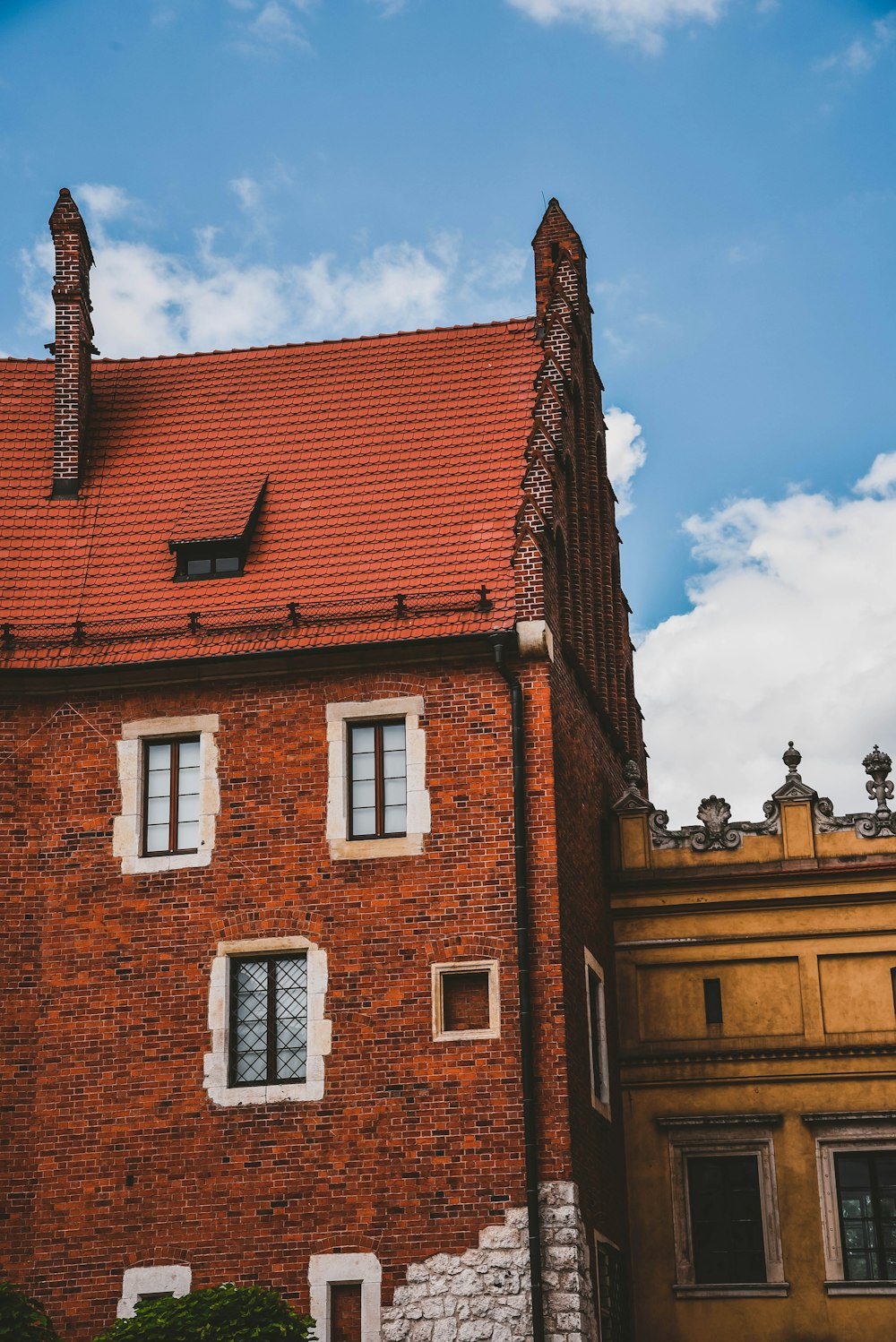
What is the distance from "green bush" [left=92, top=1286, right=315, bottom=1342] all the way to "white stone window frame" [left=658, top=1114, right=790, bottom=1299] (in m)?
6.87

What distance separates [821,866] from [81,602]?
10.2m

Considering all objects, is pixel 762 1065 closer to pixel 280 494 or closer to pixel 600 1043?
pixel 600 1043

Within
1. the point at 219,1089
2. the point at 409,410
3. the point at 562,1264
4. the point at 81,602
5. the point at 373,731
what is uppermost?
the point at 409,410

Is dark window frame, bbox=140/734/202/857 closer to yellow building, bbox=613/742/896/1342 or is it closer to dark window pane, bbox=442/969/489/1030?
dark window pane, bbox=442/969/489/1030

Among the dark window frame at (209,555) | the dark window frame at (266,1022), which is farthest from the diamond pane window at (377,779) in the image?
the dark window frame at (209,555)

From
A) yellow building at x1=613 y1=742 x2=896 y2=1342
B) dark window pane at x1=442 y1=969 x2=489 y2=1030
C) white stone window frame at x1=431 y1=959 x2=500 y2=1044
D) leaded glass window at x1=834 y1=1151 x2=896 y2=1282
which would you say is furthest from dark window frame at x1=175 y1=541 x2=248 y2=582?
leaded glass window at x1=834 y1=1151 x2=896 y2=1282

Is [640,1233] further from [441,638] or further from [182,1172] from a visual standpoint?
[441,638]

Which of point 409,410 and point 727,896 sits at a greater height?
point 409,410

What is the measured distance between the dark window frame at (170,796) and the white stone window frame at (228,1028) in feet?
4.63

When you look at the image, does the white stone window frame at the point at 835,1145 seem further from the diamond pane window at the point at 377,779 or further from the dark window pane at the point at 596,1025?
the diamond pane window at the point at 377,779

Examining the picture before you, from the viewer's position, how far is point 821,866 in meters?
24.4

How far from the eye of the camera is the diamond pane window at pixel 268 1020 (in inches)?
818

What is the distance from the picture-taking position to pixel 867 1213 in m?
22.8

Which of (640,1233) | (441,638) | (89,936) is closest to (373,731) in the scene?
(441,638)
